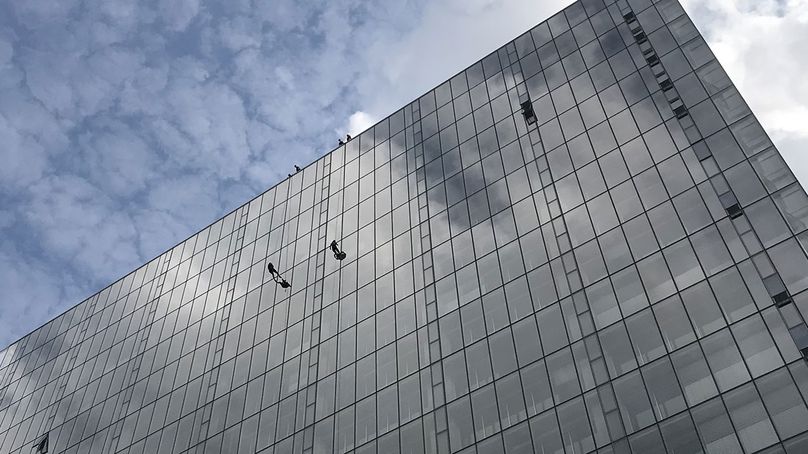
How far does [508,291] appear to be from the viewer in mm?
48719

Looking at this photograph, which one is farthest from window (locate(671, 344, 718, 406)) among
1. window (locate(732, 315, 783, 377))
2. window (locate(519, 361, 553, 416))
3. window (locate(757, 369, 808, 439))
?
window (locate(519, 361, 553, 416))

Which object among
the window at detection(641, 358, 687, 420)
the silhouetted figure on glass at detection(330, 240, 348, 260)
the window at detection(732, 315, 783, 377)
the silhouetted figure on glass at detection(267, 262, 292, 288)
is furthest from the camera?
the silhouetted figure on glass at detection(267, 262, 292, 288)

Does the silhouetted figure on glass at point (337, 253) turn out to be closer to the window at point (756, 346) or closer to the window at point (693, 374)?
the window at point (693, 374)

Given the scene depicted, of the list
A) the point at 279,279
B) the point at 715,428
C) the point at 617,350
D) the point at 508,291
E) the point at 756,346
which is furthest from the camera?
the point at 279,279

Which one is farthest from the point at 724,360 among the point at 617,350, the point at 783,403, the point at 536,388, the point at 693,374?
the point at 536,388

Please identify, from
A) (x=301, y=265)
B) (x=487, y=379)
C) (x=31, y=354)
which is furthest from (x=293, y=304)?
(x=31, y=354)

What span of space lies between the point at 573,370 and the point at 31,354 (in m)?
67.0

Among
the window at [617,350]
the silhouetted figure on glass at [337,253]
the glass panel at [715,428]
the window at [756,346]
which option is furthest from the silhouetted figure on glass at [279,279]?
the window at [756,346]

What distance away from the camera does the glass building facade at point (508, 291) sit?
3859 cm

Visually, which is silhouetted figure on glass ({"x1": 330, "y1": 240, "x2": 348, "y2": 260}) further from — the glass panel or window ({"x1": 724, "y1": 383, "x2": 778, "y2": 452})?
window ({"x1": 724, "y1": 383, "x2": 778, "y2": 452})

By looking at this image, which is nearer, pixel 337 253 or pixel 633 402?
pixel 633 402

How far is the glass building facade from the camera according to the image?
38.6 m

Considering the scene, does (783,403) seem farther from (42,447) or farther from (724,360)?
(42,447)

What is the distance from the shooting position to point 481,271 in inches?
2021
